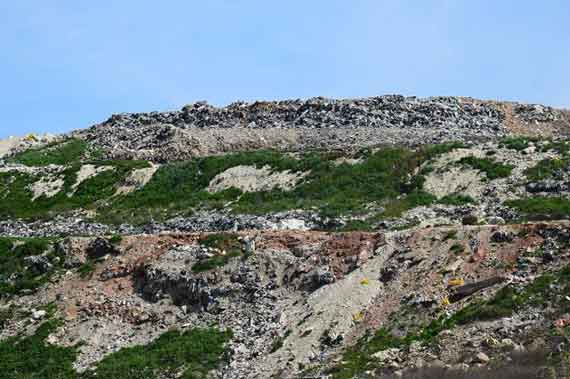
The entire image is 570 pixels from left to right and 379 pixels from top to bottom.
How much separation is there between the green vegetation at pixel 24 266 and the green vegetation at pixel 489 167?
901 inches

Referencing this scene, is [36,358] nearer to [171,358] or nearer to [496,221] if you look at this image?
[171,358]

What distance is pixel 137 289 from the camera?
4594 centimetres

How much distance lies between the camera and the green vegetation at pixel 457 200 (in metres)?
51.2

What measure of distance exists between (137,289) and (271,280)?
652 cm

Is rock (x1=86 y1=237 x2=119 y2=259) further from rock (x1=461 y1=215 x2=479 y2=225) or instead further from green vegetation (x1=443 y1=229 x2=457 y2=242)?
rock (x1=461 y1=215 x2=479 y2=225)

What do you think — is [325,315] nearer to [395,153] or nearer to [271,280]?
[271,280]

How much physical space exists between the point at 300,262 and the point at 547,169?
1643 cm

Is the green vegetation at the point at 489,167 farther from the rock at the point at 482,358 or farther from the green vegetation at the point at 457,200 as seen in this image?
the rock at the point at 482,358

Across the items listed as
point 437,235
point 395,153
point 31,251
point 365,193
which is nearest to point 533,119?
point 395,153

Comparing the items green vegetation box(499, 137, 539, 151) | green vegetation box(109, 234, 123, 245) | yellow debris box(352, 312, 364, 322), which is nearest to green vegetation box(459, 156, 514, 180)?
green vegetation box(499, 137, 539, 151)

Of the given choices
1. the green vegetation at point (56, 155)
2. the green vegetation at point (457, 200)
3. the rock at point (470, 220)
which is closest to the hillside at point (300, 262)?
the rock at point (470, 220)

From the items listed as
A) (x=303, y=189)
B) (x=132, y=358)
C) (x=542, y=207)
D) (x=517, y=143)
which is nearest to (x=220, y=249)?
(x=132, y=358)

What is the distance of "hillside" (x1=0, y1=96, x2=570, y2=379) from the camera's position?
36.2 meters

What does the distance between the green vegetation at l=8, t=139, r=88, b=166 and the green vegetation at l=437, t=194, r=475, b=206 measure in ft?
109
